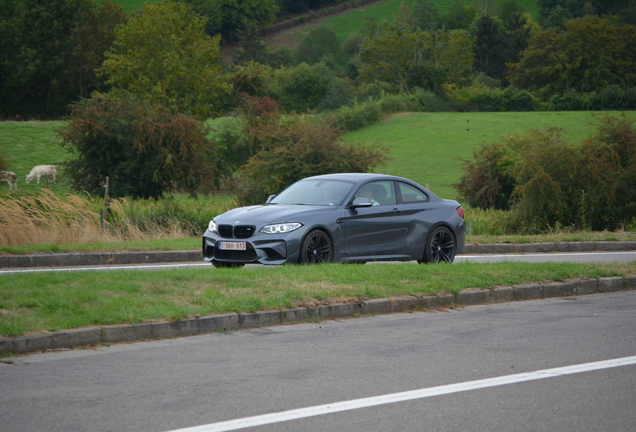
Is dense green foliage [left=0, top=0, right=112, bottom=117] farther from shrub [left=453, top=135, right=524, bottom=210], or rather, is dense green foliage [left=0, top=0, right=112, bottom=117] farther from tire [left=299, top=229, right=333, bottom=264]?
tire [left=299, top=229, right=333, bottom=264]

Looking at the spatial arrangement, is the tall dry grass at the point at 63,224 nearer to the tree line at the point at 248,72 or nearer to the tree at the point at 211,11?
the tree line at the point at 248,72

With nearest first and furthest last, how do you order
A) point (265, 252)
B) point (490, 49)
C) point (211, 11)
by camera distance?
point (265, 252), point (490, 49), point (211, 11)

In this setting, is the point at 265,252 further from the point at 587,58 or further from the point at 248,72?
the point at 587,58

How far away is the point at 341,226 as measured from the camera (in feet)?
41.9

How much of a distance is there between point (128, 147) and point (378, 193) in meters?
17.0

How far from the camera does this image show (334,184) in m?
13.7

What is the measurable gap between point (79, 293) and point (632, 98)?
251 feet

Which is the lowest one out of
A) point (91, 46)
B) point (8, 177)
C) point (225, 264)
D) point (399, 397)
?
point (399, 397)

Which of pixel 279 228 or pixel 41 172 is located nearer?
pixel 279 228

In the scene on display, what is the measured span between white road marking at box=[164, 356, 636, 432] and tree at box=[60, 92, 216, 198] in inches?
903

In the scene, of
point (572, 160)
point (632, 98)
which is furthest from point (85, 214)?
point (632, 98)

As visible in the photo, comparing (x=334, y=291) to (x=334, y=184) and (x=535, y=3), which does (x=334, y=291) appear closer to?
(x=334, y=184)

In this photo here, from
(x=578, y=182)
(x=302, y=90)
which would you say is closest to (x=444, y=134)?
(x=302, y=90)

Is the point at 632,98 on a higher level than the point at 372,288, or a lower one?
higher
